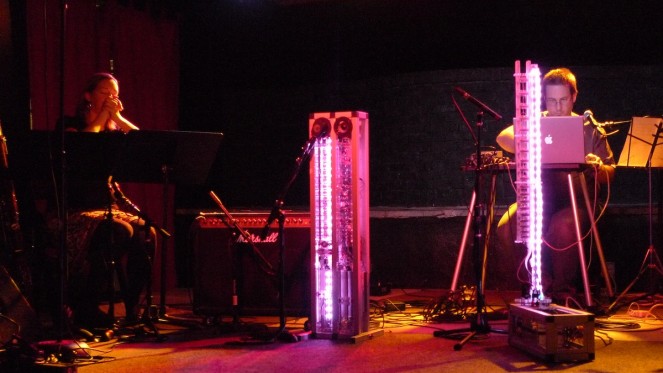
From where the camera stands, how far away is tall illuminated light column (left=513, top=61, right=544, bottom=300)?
17.1 ft

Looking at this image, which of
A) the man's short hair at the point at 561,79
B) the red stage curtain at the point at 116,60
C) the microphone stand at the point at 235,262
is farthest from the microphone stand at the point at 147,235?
the man's short hair at the point at 561,79

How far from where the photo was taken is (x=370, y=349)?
4.94 m

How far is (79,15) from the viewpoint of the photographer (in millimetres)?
7156

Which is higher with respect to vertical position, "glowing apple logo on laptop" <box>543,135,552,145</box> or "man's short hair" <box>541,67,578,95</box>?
"man's short hair" <box>541,67,578,95</box>

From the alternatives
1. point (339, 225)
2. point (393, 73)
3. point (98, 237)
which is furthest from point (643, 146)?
point (98, 237)

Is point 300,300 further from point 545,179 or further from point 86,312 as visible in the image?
point 545,179

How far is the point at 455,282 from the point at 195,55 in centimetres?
411

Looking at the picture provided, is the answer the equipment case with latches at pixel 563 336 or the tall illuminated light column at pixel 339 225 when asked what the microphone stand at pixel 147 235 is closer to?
the tall illuminated light column at pixel 339 225

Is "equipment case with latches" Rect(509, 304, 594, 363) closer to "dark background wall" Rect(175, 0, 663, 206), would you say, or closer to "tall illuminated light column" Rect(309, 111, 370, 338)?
"tall illuminated light column" Rect(309, 111, 370, 338)

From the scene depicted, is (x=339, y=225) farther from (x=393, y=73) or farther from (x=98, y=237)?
(x=393, y=73)

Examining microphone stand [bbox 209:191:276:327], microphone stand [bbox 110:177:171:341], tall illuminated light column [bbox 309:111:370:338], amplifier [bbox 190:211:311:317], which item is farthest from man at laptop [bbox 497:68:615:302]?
microphone stand [bbox 110:177:171:341]

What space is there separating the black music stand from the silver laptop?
227cm

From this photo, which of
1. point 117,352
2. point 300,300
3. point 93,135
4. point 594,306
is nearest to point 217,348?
point 117,352

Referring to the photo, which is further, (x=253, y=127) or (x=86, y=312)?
(x=253, y=127)
